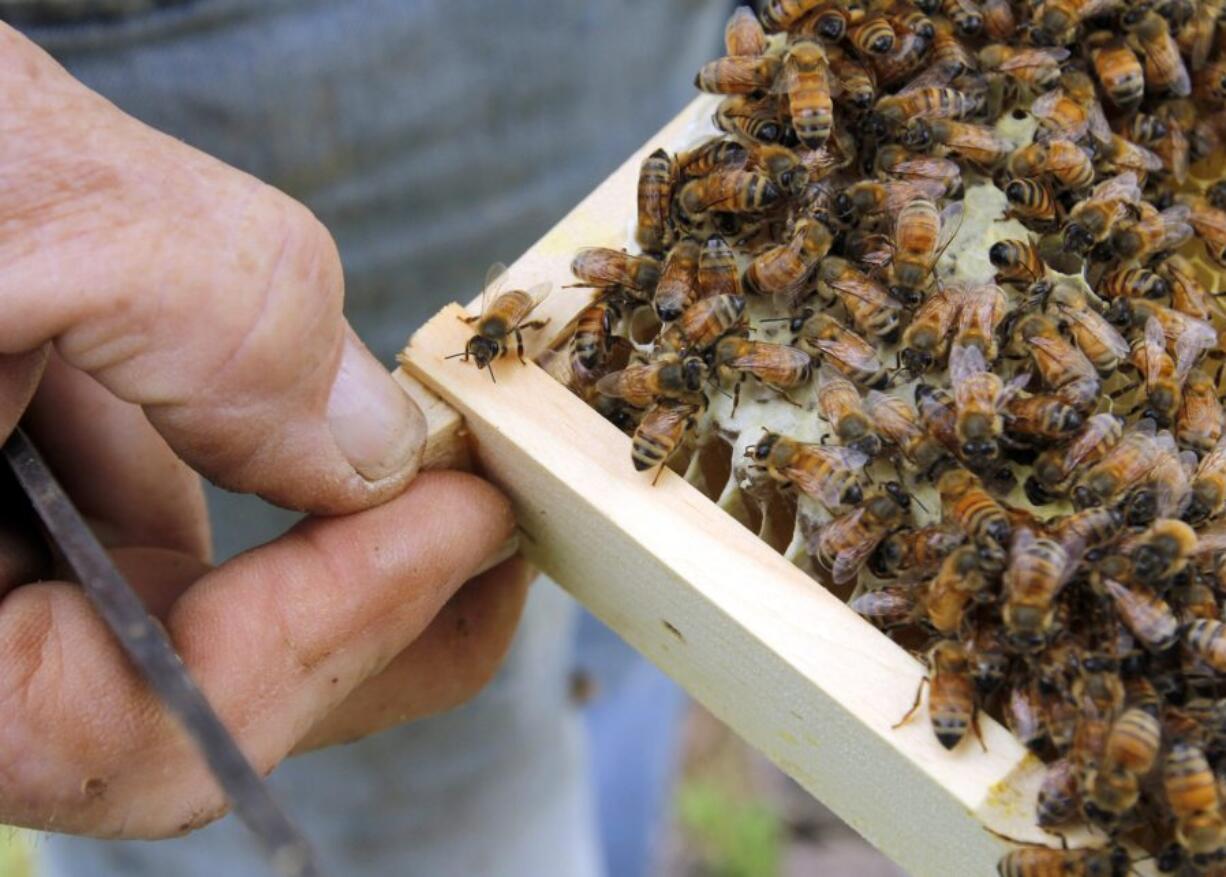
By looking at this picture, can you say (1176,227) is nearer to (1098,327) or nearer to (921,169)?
(1098,327)

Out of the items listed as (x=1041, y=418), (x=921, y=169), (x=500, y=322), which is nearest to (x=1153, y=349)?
(x=1041, y=418)

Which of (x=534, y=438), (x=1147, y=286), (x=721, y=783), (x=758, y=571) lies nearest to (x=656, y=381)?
(x=534, y=438)

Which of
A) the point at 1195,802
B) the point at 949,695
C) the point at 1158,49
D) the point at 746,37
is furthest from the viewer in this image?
the point at 746,37

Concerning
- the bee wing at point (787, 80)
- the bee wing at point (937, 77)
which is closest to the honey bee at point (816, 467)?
the bee wing at point (787, 80)

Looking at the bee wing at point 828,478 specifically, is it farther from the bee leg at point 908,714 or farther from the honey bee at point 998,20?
the honey bee at point 998,20

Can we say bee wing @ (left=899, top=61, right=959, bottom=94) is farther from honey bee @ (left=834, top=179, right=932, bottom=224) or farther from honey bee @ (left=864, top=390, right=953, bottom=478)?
honey bee @ (left=864, top=390, right=953, bottom=478)

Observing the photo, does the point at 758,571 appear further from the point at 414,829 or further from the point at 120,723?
the point at 414,829
